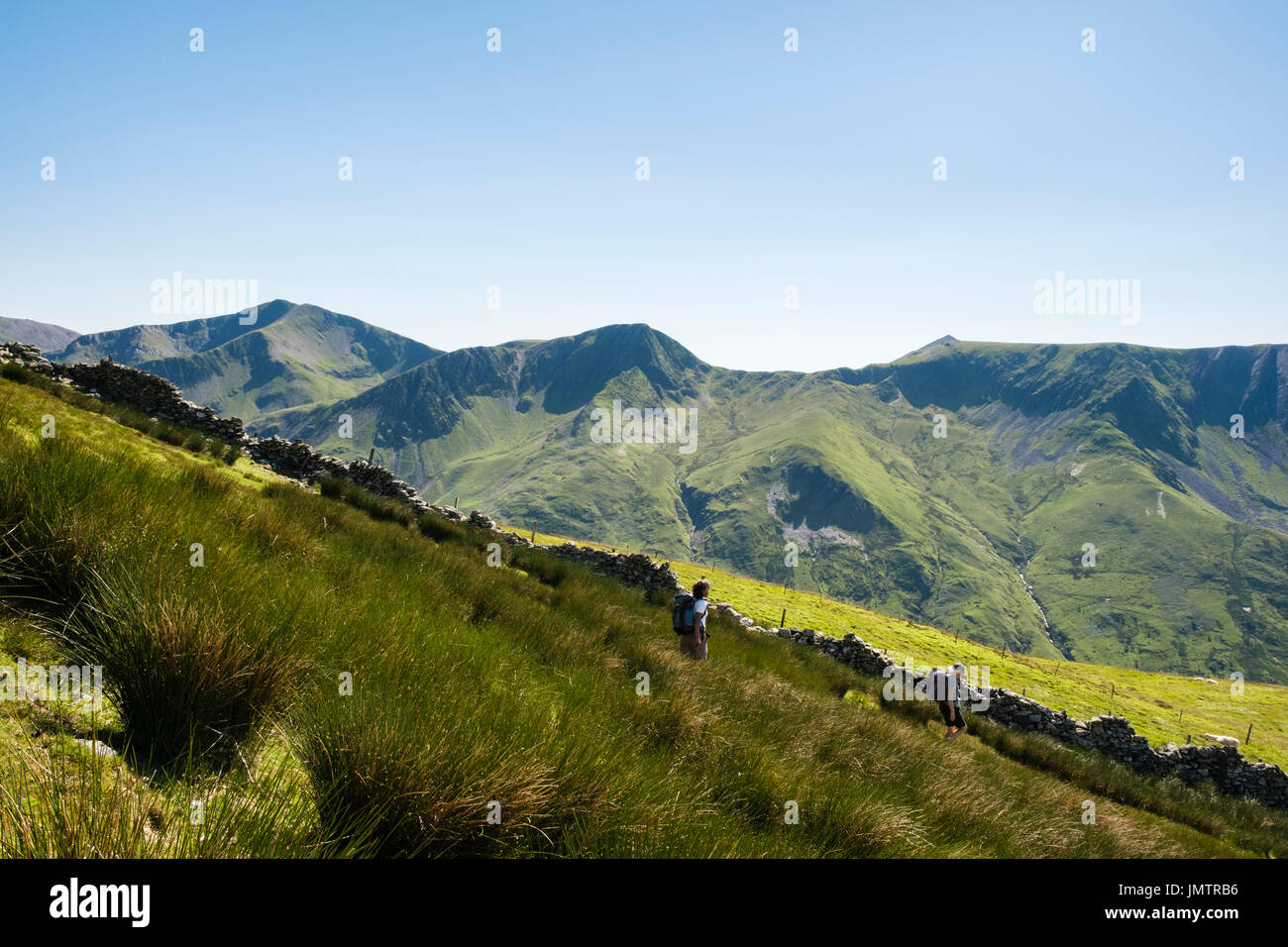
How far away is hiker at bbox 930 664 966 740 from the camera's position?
11.4 metres

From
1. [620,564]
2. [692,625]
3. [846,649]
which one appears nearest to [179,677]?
[692,625]

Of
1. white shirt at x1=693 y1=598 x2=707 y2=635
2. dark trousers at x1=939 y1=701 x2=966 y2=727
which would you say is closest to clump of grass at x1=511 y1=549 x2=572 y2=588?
white shirt at x1=693 y1=598 x2=707 y2=635

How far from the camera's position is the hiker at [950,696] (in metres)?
11.4

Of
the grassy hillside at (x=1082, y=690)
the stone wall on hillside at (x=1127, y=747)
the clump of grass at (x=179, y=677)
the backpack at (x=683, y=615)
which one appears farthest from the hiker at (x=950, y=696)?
the grassy hillside at (x=1082, y=690)

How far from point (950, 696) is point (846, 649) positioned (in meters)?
7.30

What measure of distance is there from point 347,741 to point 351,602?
7.52 feet

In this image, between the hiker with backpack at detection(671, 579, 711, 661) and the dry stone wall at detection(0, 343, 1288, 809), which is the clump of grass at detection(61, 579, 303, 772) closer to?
the hiker with backpack at detection(671, 579, 711, 661)

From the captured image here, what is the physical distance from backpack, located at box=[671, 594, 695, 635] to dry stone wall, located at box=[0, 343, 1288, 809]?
761 cm

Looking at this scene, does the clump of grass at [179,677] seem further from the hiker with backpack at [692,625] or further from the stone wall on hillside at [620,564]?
the stone wall on hillside at [620,564]

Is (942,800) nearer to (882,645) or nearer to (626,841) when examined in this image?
(626,841)
